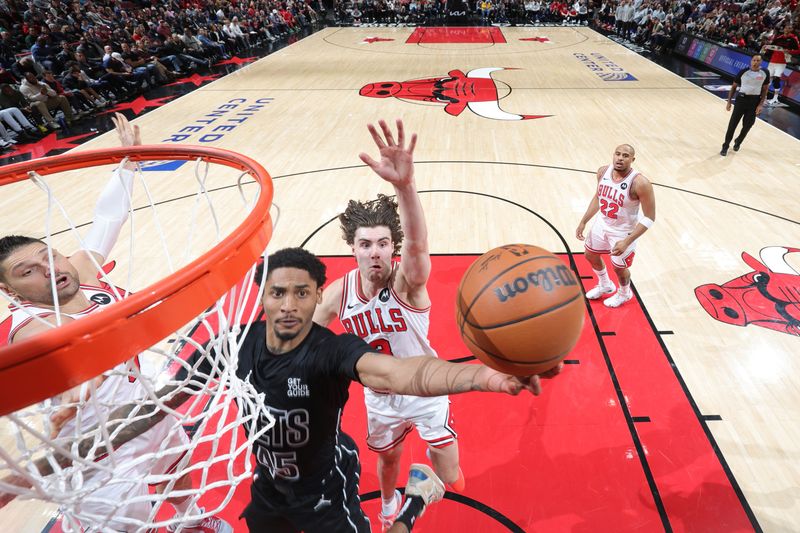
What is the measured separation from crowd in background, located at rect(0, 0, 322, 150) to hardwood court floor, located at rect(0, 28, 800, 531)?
1.80 metres

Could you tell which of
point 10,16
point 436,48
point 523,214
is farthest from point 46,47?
point 523,214

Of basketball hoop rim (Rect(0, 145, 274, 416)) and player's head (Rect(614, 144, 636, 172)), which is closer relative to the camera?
basketball hoop rim (Rect(0, 145, 274, 416))

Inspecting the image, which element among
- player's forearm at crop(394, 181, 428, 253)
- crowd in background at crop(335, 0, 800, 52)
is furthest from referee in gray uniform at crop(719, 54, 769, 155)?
crowd in background at crop(335, 0, 800, 52)

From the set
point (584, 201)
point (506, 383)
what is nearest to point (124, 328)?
point (506, 383)

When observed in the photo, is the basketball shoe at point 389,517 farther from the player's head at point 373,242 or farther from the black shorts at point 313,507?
the player's head at point 373,242

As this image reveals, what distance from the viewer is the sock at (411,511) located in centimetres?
226

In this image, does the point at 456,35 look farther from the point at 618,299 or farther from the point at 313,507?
the point at 313,507

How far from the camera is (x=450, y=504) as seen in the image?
8.65 ft

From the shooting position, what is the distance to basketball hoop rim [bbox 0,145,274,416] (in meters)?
0.95

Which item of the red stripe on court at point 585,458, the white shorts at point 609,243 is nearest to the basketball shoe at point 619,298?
the white shorts at point 609,243

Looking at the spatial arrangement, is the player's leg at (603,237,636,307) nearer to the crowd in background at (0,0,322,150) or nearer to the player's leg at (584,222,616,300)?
the player's leg at (584,222,616,300)

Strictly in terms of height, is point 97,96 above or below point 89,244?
below

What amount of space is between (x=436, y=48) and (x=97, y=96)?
1081cm

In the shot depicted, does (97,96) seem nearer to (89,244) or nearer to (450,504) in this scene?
(89,244)
